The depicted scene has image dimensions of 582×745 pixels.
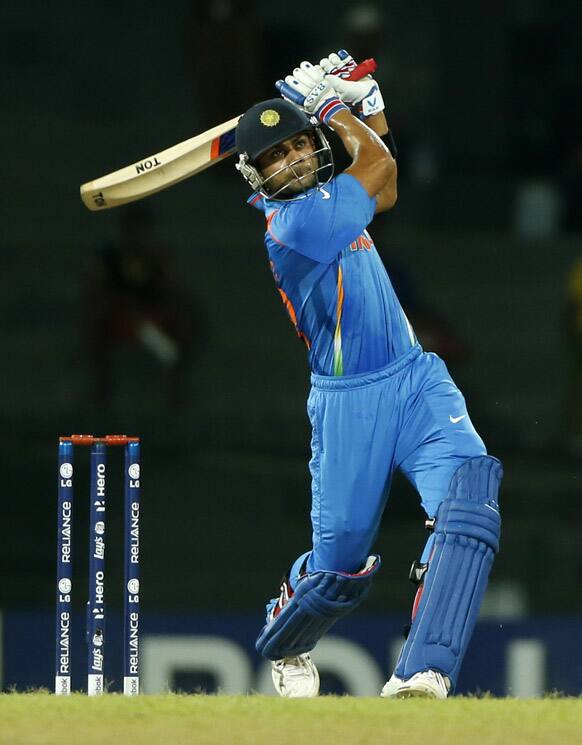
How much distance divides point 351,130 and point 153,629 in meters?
2.08

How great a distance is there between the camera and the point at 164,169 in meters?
3.63

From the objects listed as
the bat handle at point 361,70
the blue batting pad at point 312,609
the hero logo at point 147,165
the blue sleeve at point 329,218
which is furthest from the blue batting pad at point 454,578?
the hero logo at point 147,165

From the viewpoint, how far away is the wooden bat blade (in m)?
3.60

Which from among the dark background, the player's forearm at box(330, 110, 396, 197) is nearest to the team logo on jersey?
the player's forearm at box(330, 110, 396, 197)

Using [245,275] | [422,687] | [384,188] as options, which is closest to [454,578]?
[422,687]

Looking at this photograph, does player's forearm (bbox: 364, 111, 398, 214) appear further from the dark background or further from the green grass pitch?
the dark background

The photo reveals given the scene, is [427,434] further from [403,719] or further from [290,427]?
[290,427]

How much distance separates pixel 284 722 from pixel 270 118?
4.00 ft

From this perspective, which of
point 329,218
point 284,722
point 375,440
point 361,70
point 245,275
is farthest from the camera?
point 245,275

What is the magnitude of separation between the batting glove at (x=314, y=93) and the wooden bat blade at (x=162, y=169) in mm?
298

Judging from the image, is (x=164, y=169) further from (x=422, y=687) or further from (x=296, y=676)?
(x=422, y=687)

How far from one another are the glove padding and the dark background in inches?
63.4

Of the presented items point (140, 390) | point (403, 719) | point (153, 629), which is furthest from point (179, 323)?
point (403, 719)

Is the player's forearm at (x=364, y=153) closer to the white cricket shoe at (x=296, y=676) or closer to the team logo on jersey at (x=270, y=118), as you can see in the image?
the team logo on jersey at (x=270, y=118)
